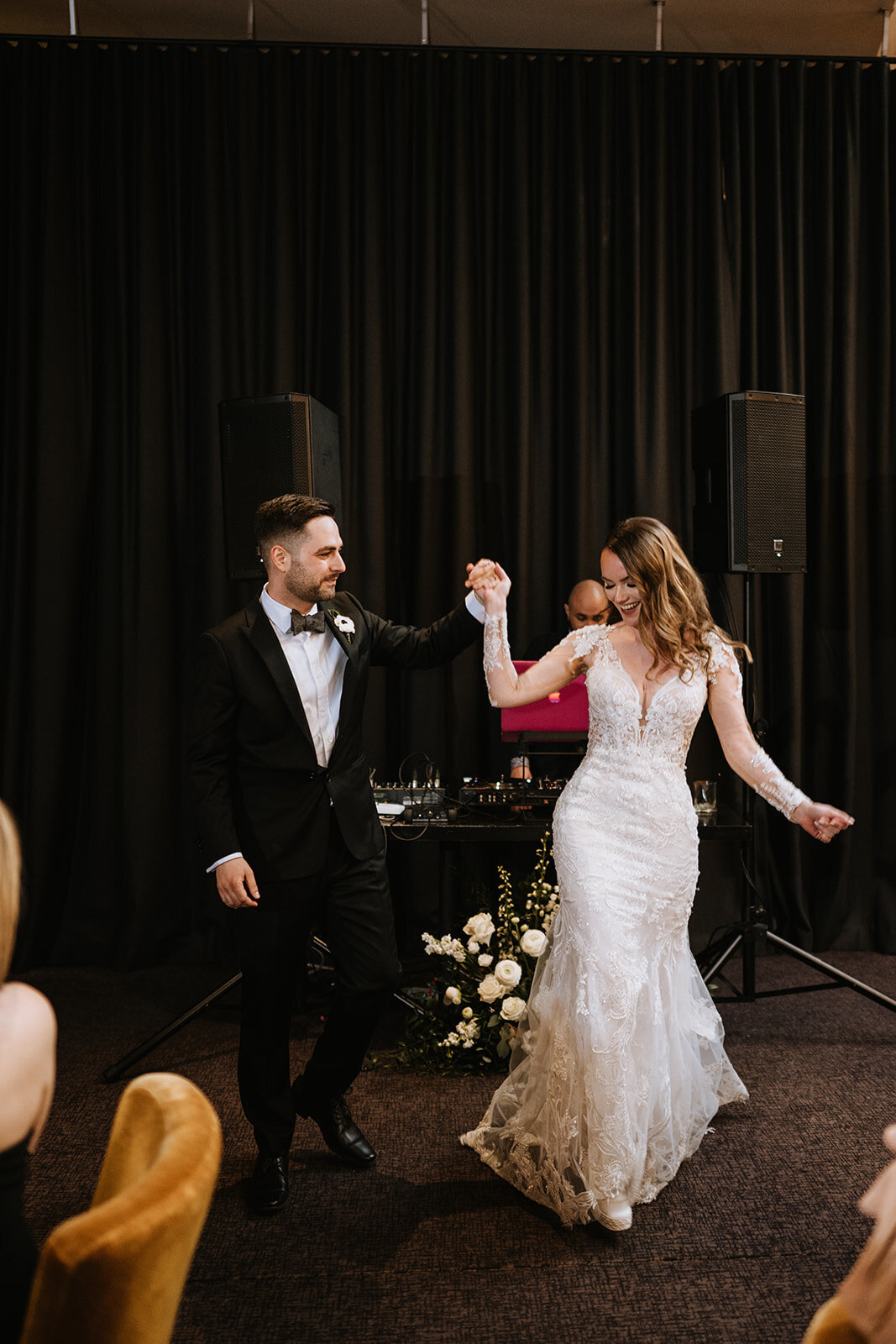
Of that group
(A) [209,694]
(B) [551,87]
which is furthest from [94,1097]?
(B) [551,87]

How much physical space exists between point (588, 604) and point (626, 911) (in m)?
2.12

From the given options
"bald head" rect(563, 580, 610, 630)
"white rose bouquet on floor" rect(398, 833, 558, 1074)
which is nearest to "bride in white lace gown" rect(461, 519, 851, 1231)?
"white rose bouquet on floor" rect(398, 833, 558, 1074)

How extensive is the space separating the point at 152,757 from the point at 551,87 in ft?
12.6

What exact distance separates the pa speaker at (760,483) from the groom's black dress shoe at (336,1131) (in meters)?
2.57

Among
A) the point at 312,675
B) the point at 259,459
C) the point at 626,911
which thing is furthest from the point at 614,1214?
the point at 259,459

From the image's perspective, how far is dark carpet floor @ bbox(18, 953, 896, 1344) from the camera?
246cm

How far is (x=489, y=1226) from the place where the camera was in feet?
9.30

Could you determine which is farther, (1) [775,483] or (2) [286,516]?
(1) [775,483]

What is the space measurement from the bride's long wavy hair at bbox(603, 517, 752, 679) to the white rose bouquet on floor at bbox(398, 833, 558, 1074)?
116 centimetres

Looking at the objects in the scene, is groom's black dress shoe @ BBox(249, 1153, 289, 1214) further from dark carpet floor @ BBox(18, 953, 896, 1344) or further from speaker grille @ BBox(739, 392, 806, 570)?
speaker grille @ BBox(739, 392, 806, 570)

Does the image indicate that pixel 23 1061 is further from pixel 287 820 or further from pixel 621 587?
pixel 621 587

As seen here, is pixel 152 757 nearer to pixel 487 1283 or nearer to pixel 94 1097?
pixel 94 1097

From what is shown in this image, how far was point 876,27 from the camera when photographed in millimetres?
5320

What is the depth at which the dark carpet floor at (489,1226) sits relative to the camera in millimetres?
2459
